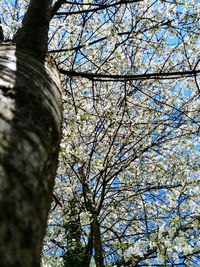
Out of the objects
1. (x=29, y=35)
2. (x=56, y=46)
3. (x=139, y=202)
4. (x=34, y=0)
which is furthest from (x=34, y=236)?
(x=139, y=202)

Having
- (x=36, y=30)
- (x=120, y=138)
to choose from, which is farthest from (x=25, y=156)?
(x=120, y=138)

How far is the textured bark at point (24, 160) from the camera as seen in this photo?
1.71 feet

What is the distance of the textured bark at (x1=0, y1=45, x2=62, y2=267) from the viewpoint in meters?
0.52

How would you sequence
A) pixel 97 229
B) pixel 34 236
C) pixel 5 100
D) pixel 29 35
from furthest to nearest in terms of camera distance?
pixel 97 229 < pixel 29 35 < pixel 5 100 < pixel 34 236

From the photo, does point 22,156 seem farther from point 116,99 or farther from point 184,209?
point 184,209

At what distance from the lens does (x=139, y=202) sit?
244 inches

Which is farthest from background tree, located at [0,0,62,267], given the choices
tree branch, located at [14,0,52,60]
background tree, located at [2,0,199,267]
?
background tree, located at [2,0,199,267]

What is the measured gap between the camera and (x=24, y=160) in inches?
26.3

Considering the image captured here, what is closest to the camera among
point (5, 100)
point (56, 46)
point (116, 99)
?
point (5, 100)

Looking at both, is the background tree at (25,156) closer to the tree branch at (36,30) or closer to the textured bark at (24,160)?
the textured bark at (24,160)

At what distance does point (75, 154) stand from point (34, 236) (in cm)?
437

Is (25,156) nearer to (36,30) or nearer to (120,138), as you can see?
(36,30)

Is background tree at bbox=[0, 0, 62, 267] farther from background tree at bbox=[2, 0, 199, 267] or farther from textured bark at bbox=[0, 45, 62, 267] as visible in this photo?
background tree at bbox=[2, 0, 199, 267]

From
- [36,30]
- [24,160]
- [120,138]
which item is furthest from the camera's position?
[120,138]
